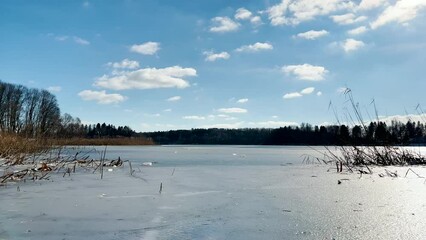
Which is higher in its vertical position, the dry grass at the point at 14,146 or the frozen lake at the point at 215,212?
the dry grass at the point at 14,146

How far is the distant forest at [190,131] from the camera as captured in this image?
698cm

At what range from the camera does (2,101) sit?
44.3 metres

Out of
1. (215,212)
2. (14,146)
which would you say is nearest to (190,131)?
(14,146)

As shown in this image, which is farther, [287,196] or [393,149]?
[393,149]

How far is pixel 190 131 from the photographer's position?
8100 centimetres

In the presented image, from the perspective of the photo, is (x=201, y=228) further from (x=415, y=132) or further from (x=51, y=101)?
(x=51, y=101)

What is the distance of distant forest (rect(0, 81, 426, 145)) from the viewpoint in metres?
6.98

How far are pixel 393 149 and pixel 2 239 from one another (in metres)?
6.98

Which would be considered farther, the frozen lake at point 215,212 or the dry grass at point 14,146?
the dry grass at point 14,146

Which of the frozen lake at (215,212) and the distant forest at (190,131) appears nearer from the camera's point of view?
the frozen lake at (215,212)

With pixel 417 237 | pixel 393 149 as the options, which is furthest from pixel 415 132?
pixel 417 237

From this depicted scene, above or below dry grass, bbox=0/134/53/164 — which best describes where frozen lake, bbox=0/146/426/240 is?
below

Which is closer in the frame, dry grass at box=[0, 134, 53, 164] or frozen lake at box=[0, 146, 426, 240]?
frozen lake at box=[0, 146, 426, 240]

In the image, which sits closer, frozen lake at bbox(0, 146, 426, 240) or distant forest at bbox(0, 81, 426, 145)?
frozen lake at bbox(0, 146, 426, 240)
